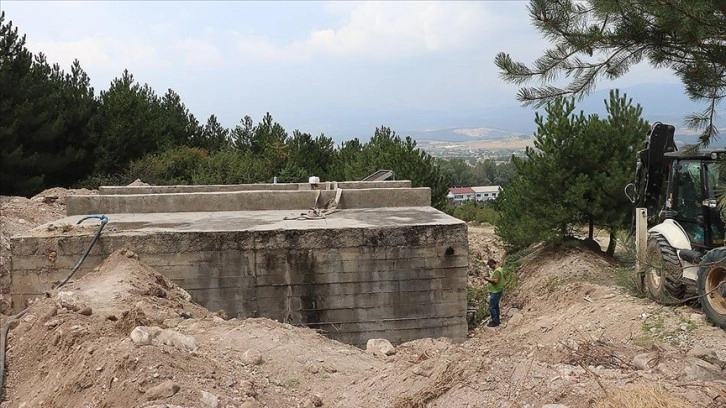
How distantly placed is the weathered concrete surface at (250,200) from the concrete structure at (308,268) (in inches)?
73.9

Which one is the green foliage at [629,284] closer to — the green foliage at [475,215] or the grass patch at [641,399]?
the grass patch at [641,399]

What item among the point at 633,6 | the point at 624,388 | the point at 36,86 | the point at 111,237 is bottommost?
the point at 624,388

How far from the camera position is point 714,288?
6.86 m

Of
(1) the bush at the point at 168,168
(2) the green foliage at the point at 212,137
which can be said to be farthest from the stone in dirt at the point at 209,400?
(2) the green foliage at the point at 212,137

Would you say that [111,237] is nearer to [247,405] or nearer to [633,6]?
[247,405]

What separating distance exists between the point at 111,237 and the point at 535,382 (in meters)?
6.20

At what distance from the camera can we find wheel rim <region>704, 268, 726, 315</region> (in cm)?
680

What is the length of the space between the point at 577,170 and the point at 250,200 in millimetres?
7955

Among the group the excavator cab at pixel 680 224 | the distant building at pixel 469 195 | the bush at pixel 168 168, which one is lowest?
the distant building at pixel 469 195

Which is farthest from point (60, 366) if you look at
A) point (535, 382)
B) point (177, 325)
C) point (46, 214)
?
point (46, 214)

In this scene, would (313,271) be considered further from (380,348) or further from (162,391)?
(162,391)

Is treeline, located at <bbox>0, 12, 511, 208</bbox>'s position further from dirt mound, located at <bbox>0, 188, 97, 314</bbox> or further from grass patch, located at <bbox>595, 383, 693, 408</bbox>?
grass patch, located at <bbox>595, 383, 693, 408</bbox>

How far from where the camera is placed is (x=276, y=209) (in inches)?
437

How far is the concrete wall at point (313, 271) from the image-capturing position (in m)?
8.28
